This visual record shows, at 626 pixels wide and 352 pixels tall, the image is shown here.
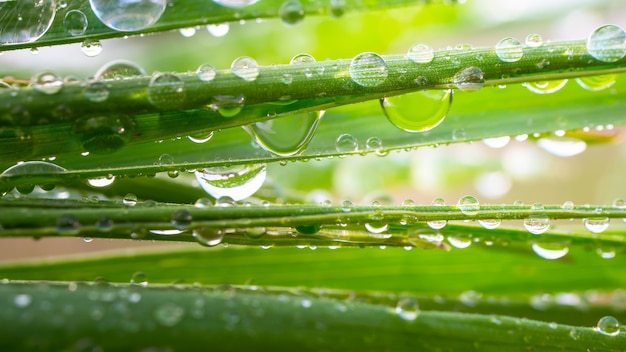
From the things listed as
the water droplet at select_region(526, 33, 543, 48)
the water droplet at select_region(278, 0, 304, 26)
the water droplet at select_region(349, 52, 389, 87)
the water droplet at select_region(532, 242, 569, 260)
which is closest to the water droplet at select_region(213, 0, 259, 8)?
the water droplet at select_region(278, 0, 304, 26)

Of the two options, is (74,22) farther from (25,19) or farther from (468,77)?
(468,77)

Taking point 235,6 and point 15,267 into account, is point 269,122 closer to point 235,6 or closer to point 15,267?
point 235,6

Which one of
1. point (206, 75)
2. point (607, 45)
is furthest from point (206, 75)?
point (607, 45)

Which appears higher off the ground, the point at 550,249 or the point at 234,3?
the point at 234,3

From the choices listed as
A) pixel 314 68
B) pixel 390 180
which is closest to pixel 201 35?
pixel 390 180

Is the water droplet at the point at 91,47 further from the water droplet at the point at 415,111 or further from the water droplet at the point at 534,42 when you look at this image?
the water droplet at the point at 534,42

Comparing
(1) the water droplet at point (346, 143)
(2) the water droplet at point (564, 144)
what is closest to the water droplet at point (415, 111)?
(1) the water droplet at point (346, 143)
